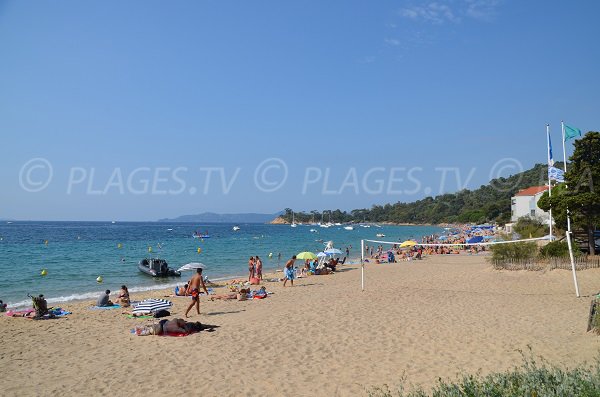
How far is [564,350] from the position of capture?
780cm

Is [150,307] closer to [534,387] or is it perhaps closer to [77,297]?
[77,297]

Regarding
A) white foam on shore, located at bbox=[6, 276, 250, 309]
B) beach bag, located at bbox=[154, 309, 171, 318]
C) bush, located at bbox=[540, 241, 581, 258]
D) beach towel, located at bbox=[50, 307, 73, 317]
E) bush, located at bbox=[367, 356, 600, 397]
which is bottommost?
white foam on shore, located at bbox=[6, 276, 250, 309]

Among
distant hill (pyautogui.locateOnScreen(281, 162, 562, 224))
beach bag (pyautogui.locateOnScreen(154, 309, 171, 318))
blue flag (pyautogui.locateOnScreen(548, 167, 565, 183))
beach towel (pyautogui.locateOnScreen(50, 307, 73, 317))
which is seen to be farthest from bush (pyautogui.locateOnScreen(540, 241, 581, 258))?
distant hill (pyautogui.locateOnScreen(281, 162, 562, 224))

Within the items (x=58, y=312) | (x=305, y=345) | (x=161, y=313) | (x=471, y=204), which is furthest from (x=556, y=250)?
(x=471, y=204)

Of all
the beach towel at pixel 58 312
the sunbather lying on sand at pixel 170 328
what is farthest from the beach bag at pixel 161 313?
the beach towel at pixel 58 312

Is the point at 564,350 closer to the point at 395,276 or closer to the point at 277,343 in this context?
the point at 277,343

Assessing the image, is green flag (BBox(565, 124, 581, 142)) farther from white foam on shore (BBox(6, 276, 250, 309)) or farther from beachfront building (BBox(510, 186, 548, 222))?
beachfront building (BBox(510, 186, 548, 222))

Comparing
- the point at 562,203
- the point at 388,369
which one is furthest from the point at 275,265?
the point at 388,369

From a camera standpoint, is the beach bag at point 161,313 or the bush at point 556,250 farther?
the bush at point 556,250

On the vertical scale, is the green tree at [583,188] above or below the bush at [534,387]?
above

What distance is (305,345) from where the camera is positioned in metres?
9.04

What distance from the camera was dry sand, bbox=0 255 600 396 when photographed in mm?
7055

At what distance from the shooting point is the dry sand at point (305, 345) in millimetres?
7055

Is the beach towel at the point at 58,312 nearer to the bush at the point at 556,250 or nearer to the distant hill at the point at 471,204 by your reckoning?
the bush at the point at 556,250
